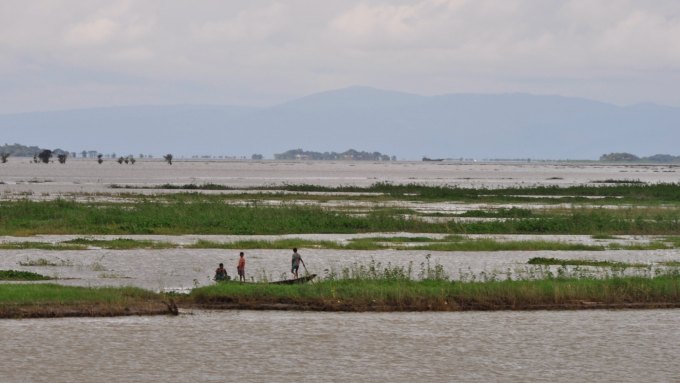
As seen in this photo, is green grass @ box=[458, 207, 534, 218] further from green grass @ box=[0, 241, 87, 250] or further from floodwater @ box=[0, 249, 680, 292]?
green grass @ box=[0, 241, 87, 250]

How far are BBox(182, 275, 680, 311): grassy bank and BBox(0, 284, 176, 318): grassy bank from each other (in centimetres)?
139

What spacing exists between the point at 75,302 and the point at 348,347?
25.7 feet

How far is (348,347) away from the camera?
2555 cm

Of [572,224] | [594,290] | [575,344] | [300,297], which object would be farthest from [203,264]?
[572,224]

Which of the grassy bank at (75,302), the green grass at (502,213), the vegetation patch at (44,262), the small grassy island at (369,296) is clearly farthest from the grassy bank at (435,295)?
the green grass at (502,213)

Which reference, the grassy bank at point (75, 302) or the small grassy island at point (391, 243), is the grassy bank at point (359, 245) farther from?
the grassy bank at point (75, 302)

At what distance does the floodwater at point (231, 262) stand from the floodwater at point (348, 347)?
16.2 feet

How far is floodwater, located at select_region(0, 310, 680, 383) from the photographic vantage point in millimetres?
22797

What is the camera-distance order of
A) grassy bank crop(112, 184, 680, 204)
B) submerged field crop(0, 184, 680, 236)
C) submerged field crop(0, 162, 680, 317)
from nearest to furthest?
submerged field crop(0, 162, 680, 317) → submerged field crop(0, 184, 680, 236) → grassy bank crop(112, 184, 680, 204)

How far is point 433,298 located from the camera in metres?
30.4

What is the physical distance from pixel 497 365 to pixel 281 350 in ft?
Answer: 16.4

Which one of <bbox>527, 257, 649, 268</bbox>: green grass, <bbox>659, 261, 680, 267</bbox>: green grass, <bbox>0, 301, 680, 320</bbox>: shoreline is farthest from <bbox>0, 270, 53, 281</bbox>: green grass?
<bbox>659, 261, 680, 267</bbox>: green grass

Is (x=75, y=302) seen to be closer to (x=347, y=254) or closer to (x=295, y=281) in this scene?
(x=295, y=281)

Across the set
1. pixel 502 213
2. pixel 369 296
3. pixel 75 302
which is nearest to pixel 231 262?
pixel 369 296
